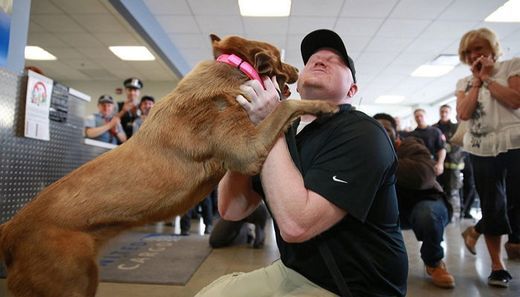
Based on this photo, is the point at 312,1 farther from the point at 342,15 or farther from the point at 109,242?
the point at 109,242

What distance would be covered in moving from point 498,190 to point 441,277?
0.77 metres

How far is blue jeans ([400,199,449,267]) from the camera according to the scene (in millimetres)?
2834

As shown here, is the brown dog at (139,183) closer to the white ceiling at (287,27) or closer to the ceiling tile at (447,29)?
the white ceiling at (287,27)

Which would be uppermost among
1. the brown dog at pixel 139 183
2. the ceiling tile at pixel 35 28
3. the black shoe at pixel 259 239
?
the ceiling tile at pixel 35 28

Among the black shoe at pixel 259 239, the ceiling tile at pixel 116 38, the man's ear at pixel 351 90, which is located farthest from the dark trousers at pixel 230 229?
the ceiling tile at pixel 116 38

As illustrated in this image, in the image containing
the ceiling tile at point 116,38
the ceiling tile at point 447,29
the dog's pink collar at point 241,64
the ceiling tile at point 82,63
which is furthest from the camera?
the ceiling tile at point 82,63

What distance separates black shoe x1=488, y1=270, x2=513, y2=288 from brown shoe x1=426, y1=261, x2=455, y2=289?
0.27m

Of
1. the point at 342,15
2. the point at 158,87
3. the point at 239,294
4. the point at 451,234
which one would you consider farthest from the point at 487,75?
the point at 158,87

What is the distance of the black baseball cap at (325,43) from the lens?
1.52m

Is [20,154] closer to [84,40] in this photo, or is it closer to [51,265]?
[51,265]

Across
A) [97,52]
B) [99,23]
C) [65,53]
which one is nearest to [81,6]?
[99,23]

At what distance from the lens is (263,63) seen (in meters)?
1.47

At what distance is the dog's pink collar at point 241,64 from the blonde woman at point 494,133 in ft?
6.50

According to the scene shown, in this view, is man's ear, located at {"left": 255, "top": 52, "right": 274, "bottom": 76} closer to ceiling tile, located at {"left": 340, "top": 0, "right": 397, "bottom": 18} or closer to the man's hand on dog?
the man's hand on dog
